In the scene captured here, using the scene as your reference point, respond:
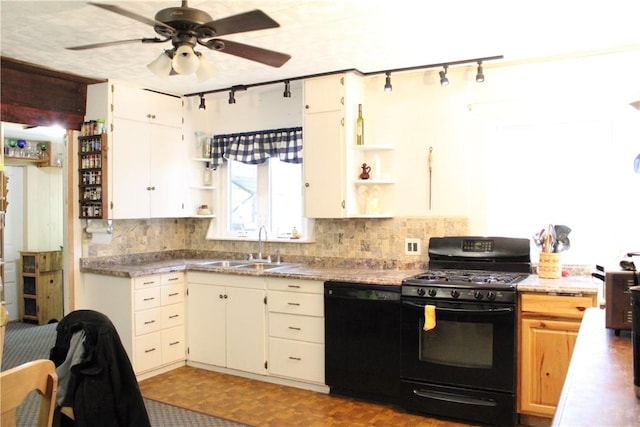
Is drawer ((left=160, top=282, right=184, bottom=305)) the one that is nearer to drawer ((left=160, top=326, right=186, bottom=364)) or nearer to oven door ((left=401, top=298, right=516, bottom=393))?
drawer ((left=160, top=326, right=186, bottom=364))

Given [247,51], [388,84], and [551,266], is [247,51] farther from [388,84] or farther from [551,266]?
[551,266]

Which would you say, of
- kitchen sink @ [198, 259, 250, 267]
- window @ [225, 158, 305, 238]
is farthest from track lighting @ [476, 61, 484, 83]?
kitchen sink @ [198, 259, 250, 267]

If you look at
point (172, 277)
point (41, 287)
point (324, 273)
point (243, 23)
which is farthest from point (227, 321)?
point (41, 287)

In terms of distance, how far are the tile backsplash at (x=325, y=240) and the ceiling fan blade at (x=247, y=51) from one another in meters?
1.91

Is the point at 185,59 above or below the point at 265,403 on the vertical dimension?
above

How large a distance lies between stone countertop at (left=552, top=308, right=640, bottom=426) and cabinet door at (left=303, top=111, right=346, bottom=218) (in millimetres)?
2385

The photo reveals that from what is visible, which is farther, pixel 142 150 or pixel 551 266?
pixel 142 150

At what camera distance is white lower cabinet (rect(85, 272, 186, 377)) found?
165 inches

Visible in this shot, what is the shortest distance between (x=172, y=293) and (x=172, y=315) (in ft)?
0.61

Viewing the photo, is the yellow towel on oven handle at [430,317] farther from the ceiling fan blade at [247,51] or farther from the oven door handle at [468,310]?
the ceiling fan blade at [247,51]

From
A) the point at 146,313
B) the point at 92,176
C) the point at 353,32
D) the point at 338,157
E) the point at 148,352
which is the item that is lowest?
the point at 148,352

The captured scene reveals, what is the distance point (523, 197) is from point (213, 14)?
2.58 m

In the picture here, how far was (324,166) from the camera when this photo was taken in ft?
14.0

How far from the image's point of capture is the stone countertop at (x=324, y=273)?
3266 mm
